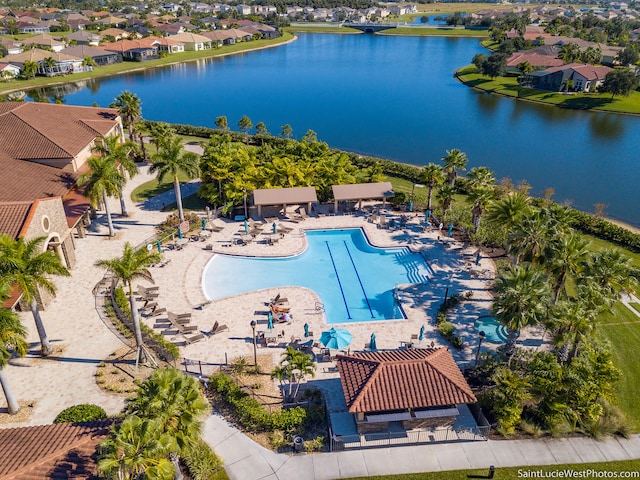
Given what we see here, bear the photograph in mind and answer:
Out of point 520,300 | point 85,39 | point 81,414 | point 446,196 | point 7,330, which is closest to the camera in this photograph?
point 7,330

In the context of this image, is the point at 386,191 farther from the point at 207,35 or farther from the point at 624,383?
the point at 207,35

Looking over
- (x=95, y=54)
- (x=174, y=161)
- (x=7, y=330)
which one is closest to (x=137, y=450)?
(x=7, y=330)

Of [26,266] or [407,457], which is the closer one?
[407,457]

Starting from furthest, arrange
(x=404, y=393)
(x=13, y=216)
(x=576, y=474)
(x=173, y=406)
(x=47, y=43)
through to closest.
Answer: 1. (x=47, y=43)
2. (x=13, y=216)
3. (x=404, y=393)
4. (x=576, y=474)
5. (x=173, y=406)

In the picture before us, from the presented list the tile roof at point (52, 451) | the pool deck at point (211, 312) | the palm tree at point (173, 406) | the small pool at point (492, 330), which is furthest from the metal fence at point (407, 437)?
the tile roof at point (52, 451)

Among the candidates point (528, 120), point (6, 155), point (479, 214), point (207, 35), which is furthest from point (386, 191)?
point (207, 35)

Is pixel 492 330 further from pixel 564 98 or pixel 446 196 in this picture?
pixel 564 98

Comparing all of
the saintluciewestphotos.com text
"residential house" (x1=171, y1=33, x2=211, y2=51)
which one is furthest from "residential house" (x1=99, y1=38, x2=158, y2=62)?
the saintluciewestphotos.com text
